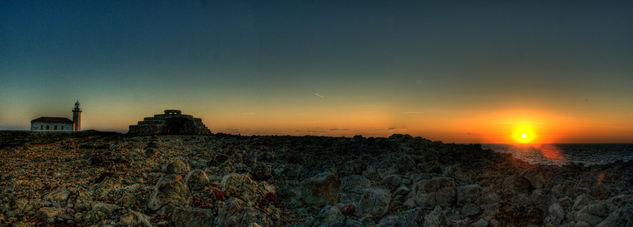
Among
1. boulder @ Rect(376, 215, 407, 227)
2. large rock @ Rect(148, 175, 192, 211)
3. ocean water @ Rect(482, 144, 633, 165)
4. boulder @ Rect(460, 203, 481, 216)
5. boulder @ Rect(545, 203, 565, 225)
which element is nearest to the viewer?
boulder @ Rect(545, 203, 565, 225)

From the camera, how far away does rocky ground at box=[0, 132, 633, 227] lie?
10234 millimetres

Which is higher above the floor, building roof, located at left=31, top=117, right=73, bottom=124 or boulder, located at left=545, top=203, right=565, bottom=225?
building roof, located at left=31, top=117, right=73, bottom=124

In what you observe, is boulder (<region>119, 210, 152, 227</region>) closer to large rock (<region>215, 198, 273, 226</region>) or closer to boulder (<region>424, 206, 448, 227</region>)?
large rock (<region>215, 198, 273, 226</region>)

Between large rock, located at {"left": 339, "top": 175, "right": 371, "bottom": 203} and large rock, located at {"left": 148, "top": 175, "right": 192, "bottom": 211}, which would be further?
large rock, located at {"left": 339, "top": 175, "right": 371, "bottom": 203}

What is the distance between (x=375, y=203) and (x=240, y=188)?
5564 mm

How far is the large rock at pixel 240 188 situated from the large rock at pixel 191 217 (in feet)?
5.74

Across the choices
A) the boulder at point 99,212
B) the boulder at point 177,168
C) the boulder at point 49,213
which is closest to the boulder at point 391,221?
the boulder at point 99,212

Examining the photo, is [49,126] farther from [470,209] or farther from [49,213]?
[470,209]

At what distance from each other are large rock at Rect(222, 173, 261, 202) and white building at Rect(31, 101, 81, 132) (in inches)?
2139

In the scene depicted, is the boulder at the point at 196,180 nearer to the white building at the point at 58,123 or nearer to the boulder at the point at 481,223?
the boulder at the point at 481,223

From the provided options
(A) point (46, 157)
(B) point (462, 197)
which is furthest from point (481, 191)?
(A) point (46, 157)

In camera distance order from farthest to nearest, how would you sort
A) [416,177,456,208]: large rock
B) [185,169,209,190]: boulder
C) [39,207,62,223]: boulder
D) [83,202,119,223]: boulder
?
[416,177,456,208]: large rock, [185,169,209,190]: boulder, [83,202,119,223]: boulder, [39,207,62,223]: boulder

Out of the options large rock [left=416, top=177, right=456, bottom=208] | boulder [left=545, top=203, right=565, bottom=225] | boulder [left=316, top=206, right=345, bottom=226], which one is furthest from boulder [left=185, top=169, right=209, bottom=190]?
boulder [left=545, top=203, right=565, bottom=225]

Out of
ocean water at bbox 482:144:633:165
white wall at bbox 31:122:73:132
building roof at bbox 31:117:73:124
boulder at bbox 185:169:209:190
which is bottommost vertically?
ocean water at bbox 482:144:633:165
